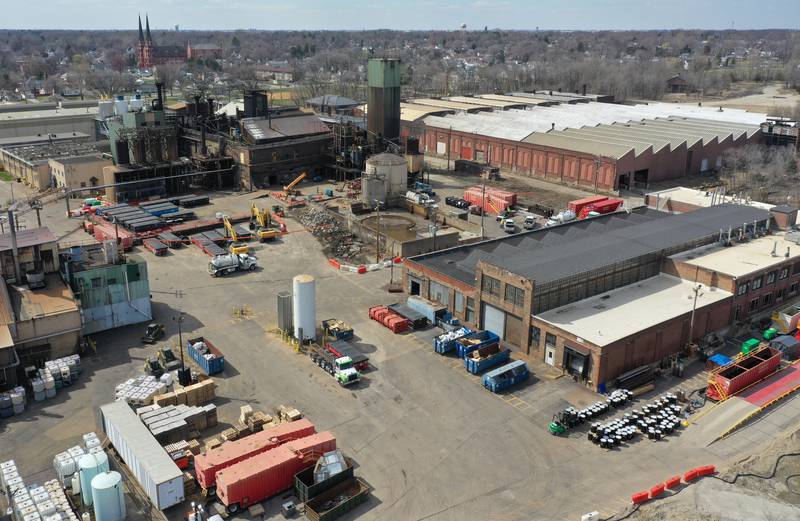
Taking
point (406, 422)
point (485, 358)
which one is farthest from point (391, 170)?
point (406, 422)

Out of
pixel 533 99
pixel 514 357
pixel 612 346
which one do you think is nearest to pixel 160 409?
pixel 514 357

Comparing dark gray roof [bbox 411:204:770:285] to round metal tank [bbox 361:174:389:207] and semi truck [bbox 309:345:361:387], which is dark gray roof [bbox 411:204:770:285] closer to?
semi truck [bbox 309:345:361:387]

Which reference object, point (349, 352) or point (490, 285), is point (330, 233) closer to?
point (490, 285)

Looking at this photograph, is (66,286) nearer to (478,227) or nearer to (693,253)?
(478,227)

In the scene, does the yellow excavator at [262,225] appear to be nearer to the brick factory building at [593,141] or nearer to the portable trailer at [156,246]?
the portable trailer at [156,246]

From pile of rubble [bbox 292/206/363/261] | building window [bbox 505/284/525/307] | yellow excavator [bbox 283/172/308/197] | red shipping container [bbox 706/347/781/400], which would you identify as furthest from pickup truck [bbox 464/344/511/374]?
yellow excavator [bbox 283/172/308/197]

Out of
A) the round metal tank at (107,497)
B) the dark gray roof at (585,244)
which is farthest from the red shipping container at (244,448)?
the dark gray roof at (585,244)
